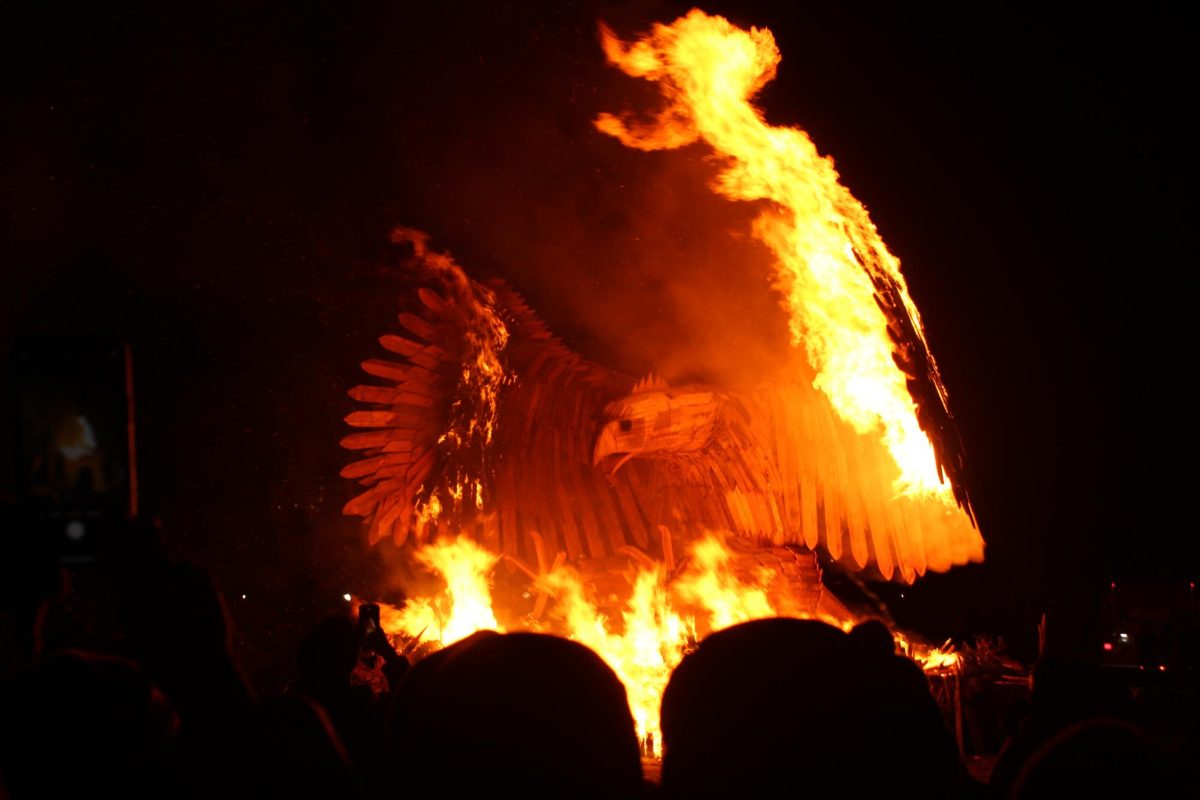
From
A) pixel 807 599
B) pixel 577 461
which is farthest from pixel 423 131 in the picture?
pixel 807 599

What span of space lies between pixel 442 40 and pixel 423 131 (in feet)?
1.67

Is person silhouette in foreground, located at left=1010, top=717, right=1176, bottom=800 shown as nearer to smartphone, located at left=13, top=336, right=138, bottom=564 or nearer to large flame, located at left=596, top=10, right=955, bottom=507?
smartphone, located at left=13, top=336, right=138, bottom=564

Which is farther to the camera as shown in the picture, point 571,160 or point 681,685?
point 571,160

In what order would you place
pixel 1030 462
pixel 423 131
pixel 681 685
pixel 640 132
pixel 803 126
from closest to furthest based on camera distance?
pixel 681 685, pixel 1030 462, pixel 803 126, pixel 640 132, pixel 423 131

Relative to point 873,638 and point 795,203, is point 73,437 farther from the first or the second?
point 795,203

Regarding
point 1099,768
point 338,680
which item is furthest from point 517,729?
point 338,680

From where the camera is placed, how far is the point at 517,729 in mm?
1297

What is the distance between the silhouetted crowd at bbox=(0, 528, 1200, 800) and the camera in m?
1.29

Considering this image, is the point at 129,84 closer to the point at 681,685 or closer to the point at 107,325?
the point at 107,325

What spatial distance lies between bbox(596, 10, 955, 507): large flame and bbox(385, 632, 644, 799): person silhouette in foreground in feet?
10.9

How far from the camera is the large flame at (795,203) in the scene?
4.54 m

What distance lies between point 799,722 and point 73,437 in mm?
1375

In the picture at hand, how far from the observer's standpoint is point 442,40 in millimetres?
5430

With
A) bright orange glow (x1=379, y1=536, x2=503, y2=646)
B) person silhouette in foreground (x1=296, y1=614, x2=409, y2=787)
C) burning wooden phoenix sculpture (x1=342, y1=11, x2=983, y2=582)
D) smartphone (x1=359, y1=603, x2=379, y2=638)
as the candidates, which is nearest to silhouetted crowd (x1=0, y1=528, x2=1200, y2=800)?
person silhouette in foreground (x1=296, y1=614, x2=409, y2=787)
